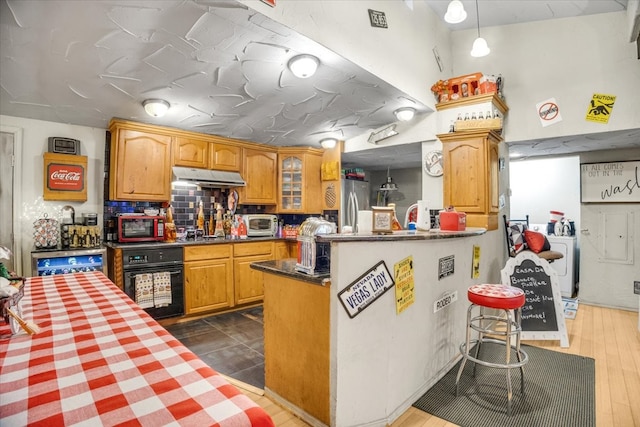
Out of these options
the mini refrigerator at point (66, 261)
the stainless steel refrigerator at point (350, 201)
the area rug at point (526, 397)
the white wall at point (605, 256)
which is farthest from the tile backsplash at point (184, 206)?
the white wall at point (605, 256)

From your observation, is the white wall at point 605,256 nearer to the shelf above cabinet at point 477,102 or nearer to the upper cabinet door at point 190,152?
the shelf above cabinet at point 477,102

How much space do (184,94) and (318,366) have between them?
8.57ft

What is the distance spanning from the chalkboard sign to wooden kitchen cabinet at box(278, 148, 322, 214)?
275 cm

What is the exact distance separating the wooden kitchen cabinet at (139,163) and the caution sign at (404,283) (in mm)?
3042

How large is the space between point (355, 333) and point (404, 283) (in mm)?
470

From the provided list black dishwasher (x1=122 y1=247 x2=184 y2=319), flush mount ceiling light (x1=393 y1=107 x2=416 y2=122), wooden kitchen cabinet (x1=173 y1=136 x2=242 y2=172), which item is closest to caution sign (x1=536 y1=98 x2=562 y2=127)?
flush mount ceiling light (x1=393 y1=107 x2=416 y2=122)

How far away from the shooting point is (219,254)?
12.8 ft

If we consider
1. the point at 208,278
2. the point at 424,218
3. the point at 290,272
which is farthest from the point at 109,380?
the point at 208,278

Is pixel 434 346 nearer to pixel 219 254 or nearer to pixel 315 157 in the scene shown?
pixel 219 254

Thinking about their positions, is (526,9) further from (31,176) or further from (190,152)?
(31,176)

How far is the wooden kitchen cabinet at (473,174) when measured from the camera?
323 centimetres

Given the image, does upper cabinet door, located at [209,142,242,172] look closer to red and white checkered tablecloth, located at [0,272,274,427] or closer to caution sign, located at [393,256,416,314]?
caution sign, located at [393,256,416,314]

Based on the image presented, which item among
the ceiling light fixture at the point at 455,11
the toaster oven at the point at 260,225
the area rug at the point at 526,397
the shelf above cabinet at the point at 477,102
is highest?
the ceiling light fixture at the point at 455,11

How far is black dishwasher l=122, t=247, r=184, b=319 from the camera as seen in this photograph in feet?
10.9
